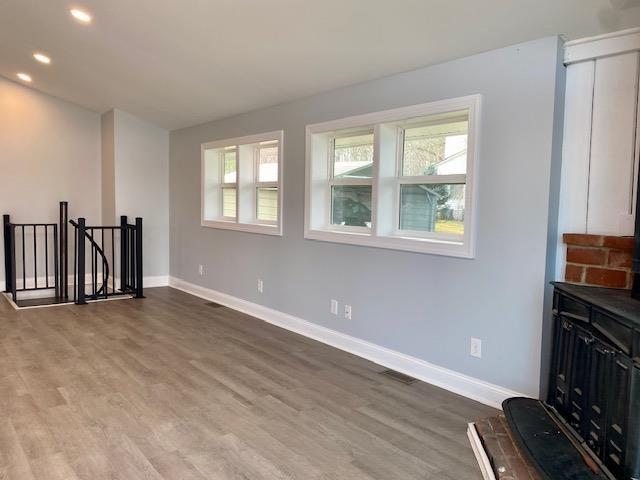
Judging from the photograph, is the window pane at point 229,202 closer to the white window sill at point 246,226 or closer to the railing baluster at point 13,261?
the white window sill at point 246,226

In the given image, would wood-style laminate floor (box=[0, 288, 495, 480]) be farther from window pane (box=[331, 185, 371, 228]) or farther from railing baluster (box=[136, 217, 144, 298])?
railing baluster (box=[136, 217, 144, 298])

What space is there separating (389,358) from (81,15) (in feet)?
12.3

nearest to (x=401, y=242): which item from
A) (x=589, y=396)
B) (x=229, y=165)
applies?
(x=589, y=396)

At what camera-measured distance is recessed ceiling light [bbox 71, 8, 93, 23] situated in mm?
3686

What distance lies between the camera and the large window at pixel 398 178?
3283 millimetres

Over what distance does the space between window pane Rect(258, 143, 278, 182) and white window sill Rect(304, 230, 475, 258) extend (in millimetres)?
1168

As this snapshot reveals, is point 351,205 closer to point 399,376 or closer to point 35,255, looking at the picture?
point 399,376

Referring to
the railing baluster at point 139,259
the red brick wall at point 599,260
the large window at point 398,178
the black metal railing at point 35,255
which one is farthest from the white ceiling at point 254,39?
the black metal railing at point 35,255

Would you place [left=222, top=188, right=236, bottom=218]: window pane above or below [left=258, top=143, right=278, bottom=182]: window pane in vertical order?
below

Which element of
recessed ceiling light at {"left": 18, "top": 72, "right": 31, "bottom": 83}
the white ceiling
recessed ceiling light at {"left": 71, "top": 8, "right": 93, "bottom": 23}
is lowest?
Result: the white ceiling

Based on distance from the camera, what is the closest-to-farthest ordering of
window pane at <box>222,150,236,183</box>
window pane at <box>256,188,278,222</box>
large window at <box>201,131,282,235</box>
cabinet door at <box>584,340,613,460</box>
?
cabinet door at <box>584,340,613,460</box>, large window at <box>201,131,282,235</box>, window pane at <box>256,188,278,222</box>, window pane at <box>222,150,236,183</box>

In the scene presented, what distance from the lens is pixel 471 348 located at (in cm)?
312

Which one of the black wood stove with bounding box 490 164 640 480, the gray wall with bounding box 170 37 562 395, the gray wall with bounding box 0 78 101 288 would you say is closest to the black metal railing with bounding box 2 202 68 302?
the gray wall with bounding box 0 78 101 288

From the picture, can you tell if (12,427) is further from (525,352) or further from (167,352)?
(525,352)
